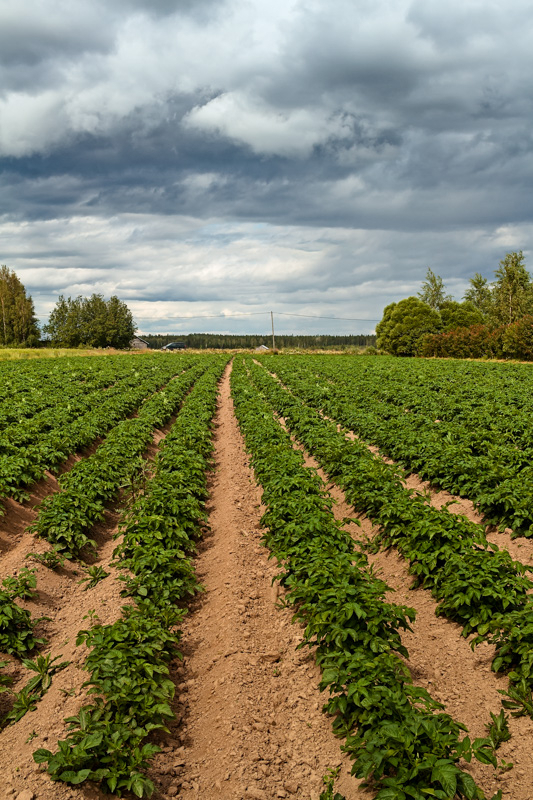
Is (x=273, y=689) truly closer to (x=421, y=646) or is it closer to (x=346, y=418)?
(x=421, y=646)

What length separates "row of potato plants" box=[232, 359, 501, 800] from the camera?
337 cm

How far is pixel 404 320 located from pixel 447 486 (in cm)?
5703

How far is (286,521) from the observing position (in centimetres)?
763

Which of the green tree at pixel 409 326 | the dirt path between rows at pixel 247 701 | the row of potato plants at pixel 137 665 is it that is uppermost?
the green tree at pixel 409 326

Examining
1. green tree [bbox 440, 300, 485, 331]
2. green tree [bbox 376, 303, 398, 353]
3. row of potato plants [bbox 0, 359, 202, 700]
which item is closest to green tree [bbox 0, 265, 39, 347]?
green tree [bbox 376, 303, 398, 353]

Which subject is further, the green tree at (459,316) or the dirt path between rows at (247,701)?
the green tree at (459,316)

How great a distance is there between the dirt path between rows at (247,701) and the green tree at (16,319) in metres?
79.6

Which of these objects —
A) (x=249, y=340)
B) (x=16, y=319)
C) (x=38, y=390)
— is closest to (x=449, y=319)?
(x=38, y=390)

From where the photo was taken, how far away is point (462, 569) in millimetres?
5711

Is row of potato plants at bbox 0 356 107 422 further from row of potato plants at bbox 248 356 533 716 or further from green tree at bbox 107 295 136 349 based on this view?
green tree at bbox 107 295 136 349

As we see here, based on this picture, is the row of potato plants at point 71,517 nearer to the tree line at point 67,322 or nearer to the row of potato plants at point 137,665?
the row of potato plants at point 137,665

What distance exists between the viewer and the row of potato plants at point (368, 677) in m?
3.37

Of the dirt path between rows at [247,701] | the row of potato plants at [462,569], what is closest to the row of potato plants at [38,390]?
the dirt path between rows at [247,701]

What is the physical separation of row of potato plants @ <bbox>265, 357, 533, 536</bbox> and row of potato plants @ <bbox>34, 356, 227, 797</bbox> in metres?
5.00
